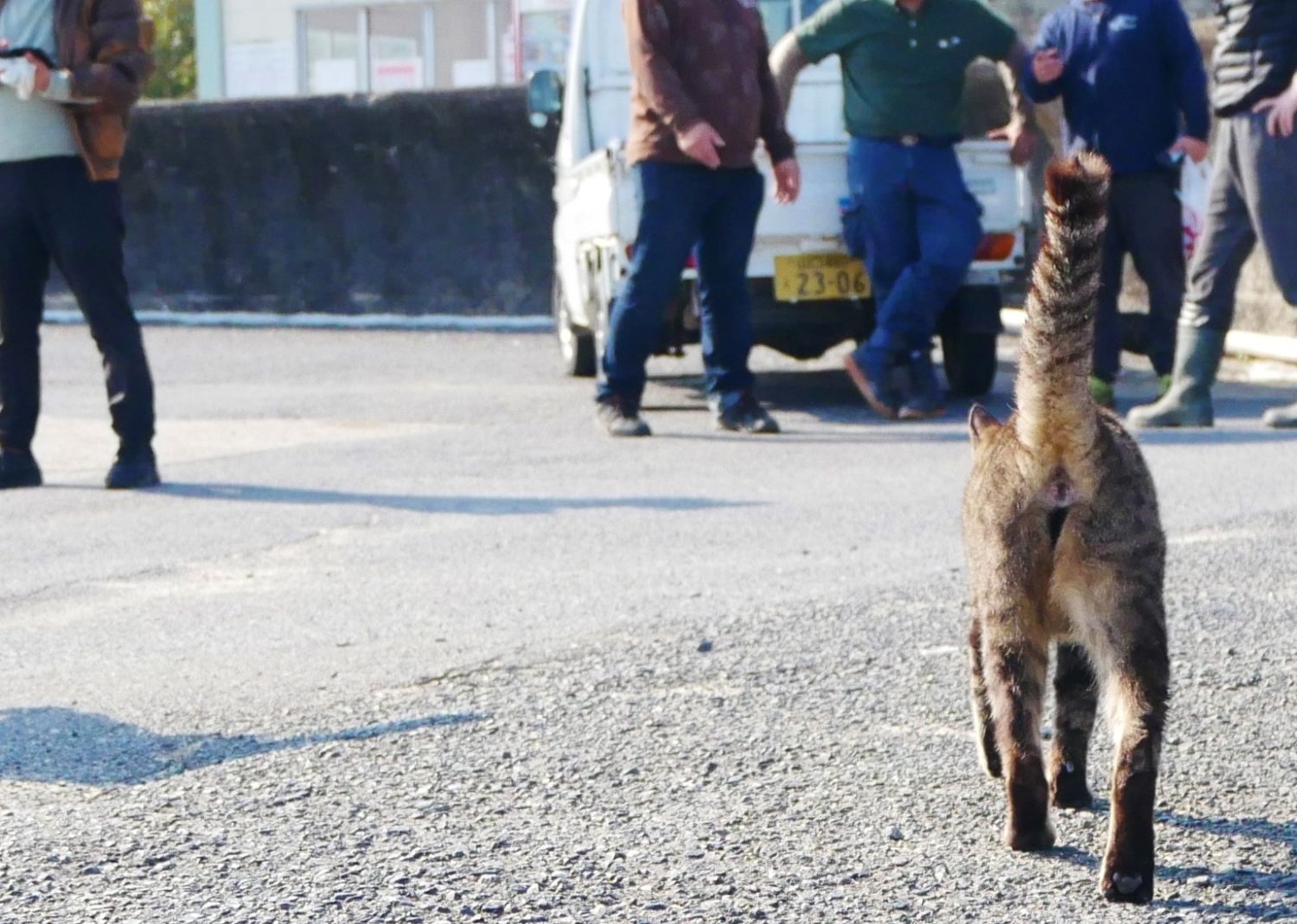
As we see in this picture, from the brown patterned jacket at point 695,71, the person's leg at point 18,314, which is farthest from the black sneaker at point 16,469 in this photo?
the brown patterned jacket at point 695,71

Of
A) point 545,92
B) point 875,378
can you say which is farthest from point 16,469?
point 545,92

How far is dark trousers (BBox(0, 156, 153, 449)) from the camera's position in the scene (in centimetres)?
773

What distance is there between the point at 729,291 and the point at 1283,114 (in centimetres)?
243

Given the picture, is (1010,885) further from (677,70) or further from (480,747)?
(677,70)

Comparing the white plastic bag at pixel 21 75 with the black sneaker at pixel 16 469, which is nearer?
the white plastic bag at pixel 21 75

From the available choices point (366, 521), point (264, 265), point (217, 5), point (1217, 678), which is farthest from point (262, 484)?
point (217, 5)

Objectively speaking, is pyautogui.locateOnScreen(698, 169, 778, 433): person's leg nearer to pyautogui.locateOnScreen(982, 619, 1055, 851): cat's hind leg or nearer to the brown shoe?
the brown shoe

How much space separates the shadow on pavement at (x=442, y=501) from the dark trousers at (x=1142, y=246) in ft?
9.51

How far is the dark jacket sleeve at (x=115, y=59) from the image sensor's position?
300 inches

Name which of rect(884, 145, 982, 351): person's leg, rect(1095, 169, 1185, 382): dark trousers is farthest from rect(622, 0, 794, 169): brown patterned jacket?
rect(1095, 169, 1185, 382): dark trousers

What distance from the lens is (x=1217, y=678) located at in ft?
15.0

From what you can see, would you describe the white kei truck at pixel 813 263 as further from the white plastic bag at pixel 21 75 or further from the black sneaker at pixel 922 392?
the white plastic bag at pixel 21 75

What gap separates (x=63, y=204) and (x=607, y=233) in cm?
314

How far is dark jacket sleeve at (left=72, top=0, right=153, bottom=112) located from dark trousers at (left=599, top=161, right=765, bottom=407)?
2.24 m
